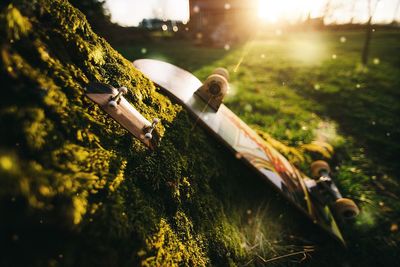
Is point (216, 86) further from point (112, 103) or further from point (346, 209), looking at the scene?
point (346, 209)

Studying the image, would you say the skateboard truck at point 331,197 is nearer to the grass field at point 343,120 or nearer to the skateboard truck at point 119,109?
the grass field at point 343,120

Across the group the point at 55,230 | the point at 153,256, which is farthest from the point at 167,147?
the point at 55,230

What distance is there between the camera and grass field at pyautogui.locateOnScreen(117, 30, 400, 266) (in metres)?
3.39

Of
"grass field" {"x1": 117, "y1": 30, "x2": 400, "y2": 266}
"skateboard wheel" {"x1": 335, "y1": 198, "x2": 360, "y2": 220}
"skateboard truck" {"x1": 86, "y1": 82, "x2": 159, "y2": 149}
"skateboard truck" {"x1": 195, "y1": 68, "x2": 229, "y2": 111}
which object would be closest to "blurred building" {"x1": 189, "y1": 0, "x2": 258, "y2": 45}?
"grass field" {"x1": 117, "y1": 30, "x2": 400, "y2": 266}

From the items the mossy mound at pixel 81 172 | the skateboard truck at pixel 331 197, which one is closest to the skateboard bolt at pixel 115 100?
the mossy mound at pixel 81 172

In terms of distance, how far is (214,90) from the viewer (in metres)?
2.66

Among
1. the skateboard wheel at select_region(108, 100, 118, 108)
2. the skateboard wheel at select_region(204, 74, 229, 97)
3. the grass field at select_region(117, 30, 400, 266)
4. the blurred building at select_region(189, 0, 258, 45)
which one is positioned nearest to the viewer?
the skateboard wheel at select_region(108, 100, 118, 108)

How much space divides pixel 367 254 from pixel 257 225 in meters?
1.67

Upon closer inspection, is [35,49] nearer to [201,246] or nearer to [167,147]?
[167,147]

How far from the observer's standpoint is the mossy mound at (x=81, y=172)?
3.15 ft

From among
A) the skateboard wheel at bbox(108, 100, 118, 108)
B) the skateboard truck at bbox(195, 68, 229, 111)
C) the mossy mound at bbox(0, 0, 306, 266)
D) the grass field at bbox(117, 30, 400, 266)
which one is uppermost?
the grass field at bbox(117, 30, 400, 266)

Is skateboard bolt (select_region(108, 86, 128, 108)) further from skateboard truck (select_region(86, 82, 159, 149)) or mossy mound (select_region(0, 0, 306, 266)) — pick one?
mossy mound (select_region(0, 0, 306, 266))

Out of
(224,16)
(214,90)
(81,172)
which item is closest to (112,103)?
(81,172)

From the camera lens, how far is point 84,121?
52.9 inches
